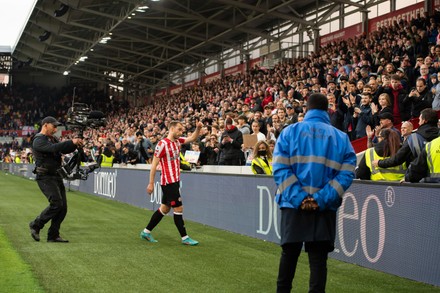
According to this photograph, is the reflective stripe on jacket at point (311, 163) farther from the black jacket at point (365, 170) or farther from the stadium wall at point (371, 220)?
the black jacket at point (365, 170)

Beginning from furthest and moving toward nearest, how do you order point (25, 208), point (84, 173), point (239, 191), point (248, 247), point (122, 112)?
1. point (122, 112)
2. point (25, 208)
3. point (84, 173)
4. point (239, 191)
5. point (248, 247)

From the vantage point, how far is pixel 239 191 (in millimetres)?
12531

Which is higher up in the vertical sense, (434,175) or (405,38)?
(405,38)

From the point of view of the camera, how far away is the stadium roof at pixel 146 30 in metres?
34.5

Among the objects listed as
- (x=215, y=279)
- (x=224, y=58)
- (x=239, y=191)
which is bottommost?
(x=215, y=279)

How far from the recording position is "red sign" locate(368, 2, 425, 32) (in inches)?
958

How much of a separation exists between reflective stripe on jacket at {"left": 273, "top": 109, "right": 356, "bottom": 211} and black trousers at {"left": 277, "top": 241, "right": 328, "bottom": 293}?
317mm

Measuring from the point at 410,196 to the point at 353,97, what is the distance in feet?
22.2

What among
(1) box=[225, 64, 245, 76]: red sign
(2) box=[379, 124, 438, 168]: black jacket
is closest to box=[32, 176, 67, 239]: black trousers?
(2) box=[379, 124, 438, 168]: black jacket

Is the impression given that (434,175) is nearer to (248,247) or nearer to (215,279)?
(215,279)

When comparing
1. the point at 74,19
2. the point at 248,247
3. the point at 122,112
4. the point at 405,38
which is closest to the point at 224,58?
the point at 74,19

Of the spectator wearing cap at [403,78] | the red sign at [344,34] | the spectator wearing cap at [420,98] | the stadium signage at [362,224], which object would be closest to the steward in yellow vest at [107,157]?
the red sign at [344,34]

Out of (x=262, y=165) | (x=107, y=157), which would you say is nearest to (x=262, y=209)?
(x=262, y=165)

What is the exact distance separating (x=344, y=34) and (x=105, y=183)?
1234cm
